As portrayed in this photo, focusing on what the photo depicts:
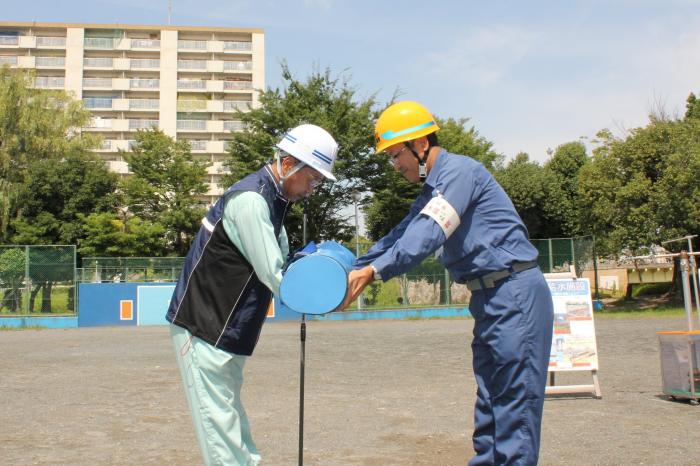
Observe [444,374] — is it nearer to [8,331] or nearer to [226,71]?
[8,331]

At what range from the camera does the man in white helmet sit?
9.70ft

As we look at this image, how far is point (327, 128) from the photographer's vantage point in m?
34.6

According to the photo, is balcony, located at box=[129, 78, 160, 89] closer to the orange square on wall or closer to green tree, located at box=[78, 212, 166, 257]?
green tree, located at box=[78, 212, 166, 257]

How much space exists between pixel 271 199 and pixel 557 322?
6.73 meters

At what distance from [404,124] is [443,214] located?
629 mm

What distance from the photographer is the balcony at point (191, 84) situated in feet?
294

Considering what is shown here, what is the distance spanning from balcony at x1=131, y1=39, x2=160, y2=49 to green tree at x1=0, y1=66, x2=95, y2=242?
42.5m

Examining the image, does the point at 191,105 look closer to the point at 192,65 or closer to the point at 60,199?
the point at 192,65

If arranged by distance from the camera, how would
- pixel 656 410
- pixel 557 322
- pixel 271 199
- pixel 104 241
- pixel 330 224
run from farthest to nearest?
pixel 104 241
pixel 330 224
pixel 557 322
pixel 656 410
pixel 271 199

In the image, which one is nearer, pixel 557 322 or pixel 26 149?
pixel 557 322

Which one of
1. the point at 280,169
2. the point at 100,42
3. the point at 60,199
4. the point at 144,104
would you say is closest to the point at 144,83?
the point at 144,104

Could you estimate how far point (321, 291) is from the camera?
2.92 metres

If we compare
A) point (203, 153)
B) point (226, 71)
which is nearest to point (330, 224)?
point (203, 153)

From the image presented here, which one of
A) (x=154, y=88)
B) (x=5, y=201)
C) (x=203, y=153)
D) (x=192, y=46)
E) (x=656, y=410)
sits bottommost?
(x=656, y=410)
